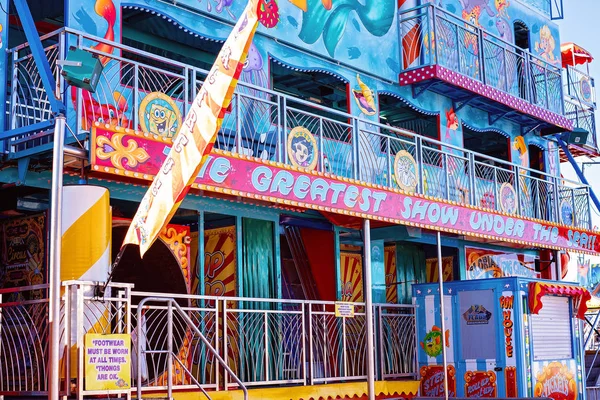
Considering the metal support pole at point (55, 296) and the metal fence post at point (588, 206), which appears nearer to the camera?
the metal support pole at point (55, 296)

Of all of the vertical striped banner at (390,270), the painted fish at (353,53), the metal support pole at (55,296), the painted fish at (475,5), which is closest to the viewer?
the metal support pole at (55,296)

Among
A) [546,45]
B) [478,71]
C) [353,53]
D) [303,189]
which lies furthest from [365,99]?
[546,45]

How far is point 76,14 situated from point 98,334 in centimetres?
482

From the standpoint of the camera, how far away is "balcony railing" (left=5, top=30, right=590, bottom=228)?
34.0 ft

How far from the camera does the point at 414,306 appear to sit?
1541cm

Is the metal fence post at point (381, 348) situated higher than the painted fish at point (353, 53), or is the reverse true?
the painted fish at point (353, 53)

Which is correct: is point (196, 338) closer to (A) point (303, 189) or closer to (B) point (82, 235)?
(A) point (303, 189)

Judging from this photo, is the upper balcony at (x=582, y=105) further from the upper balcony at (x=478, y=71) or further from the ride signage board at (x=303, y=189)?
the ride signage board at (x=303, y=189)

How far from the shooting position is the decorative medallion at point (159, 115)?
1024cm

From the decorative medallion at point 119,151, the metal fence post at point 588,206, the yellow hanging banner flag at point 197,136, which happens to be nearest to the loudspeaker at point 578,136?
the metal fence post at point 588,206

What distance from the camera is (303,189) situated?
460 inches

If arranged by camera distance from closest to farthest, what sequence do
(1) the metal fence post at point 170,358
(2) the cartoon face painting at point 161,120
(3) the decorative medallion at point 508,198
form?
(1) the metal fence post at point 170,358 < (2) the cartoon face painting at point 161,120 < (3) the decorative medallion at point 508,198

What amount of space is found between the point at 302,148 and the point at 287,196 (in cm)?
122

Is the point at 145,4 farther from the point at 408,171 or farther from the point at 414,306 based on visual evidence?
the point at 414,306
